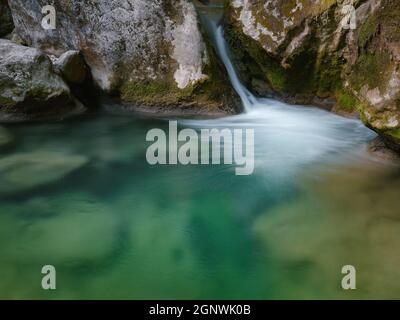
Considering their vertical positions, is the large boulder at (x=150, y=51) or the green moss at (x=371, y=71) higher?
the large boulder at (x=150, y=51)

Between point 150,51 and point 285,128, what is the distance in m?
2.85

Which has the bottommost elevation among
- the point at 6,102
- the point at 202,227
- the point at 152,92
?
the point at 202,227

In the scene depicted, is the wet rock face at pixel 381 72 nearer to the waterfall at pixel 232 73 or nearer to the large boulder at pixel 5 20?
the waterfall at pixel 232 73

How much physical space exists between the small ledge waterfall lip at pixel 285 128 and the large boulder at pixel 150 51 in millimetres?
523

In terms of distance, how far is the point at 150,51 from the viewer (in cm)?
789

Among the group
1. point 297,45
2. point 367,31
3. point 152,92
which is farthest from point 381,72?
point 152,92

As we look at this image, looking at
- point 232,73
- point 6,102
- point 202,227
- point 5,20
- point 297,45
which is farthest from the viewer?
point 5,20

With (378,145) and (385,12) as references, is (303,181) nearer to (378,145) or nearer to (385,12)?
(378,145)

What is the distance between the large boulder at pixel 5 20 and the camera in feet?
32.0

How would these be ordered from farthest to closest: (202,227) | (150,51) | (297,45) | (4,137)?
1. (150,51)
2. (297,45)
3. (4,137)
4. (202,227)

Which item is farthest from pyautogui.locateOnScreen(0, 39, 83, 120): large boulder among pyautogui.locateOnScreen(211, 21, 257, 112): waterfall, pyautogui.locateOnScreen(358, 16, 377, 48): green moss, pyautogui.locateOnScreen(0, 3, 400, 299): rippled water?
pyautogui.locateOnScreen(358, 16, 377, 48): green moss

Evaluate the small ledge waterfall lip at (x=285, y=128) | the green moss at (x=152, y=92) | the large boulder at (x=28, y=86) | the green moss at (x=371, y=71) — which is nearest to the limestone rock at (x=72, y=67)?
the large boulder at (x=28, y=86)

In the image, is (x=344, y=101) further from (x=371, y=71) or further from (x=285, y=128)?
(x=371, y=71)

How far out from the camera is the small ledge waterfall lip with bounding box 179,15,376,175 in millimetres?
6102
